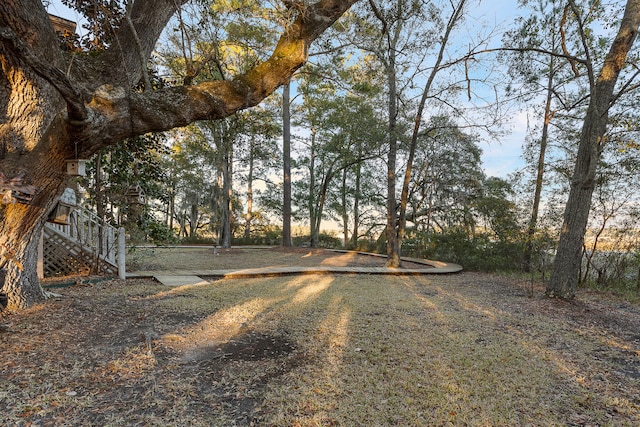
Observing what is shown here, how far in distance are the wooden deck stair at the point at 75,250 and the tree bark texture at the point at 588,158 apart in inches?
285

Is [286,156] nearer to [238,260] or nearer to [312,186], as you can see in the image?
[312,186]

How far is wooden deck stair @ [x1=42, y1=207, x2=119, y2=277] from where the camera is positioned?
5527 mm

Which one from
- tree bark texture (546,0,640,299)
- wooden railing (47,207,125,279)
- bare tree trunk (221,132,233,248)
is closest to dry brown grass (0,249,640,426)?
tree bark texture (546,0,640,299)

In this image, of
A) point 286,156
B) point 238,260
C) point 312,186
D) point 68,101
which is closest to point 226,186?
point 286,156

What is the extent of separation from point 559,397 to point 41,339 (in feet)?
12.7

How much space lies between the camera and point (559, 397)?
7.07ft

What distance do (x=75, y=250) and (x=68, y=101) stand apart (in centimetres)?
410

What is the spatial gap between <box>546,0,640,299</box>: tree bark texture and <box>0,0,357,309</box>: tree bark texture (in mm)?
3970

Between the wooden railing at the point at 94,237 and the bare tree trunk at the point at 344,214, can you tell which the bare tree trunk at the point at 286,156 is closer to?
the bare tree trunk at the point at 344,214

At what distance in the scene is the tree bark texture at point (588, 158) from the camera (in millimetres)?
4652

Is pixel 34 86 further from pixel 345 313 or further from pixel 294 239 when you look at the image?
pixel 294 239

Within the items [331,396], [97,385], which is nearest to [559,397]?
[331,396]

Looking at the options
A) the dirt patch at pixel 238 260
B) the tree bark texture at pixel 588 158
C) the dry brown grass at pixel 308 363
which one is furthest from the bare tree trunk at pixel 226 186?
the tree bark texture at pixel 588 158

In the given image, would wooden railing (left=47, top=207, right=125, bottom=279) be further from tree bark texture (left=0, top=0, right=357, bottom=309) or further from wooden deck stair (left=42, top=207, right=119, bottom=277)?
tree bark texture (left=0, top=0, right=357, bottom=309)
